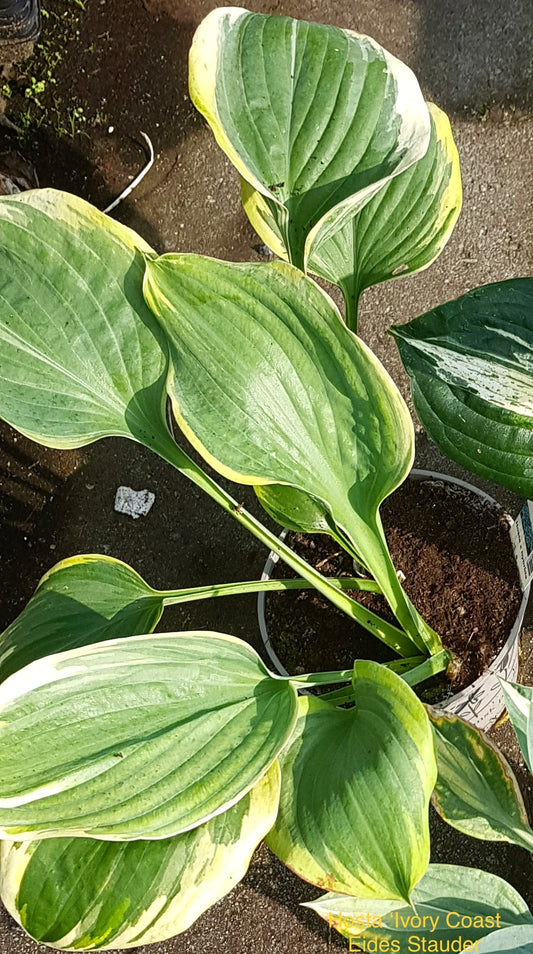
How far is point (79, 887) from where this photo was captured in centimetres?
59

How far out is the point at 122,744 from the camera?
54cm

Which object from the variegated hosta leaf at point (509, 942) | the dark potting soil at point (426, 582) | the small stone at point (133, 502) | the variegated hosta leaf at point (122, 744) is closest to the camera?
the variegated hosta leaf at point (122, 744)

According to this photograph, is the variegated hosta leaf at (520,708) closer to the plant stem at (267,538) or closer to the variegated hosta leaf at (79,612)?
the plant stem at (267,538)

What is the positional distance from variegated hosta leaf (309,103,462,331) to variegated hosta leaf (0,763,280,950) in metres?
0.46

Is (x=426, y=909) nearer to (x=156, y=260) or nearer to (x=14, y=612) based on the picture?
(x=156, y=260)

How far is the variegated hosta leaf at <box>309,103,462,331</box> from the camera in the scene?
686 mm

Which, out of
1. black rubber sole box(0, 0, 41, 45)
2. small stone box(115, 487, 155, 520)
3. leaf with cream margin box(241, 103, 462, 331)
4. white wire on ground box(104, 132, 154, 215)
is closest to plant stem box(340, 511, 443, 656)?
leaf with cream margin box(241, 103, 462, 331)

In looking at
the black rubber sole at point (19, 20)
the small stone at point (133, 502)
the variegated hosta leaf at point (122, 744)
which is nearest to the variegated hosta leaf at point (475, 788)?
the variegated hosta leaf at point (122, 744)

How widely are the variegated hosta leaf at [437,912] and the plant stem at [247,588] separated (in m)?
0.28

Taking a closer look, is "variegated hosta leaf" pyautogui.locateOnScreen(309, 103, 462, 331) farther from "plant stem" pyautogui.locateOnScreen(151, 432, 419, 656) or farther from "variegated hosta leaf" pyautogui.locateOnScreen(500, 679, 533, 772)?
"variegated hosta leaf" pyautogui.locateOnScreen(500, 679, 533, 772)

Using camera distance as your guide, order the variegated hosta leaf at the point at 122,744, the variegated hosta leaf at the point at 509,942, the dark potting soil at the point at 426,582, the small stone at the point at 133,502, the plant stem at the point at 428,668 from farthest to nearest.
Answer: the small stone at the point at 133,502 < the dark potting soil at the point at 426,582 < the plant stem at the point at 428,668 < the variegated hosta leaf at the point at 509,942 < the variegated hosta leaf at the point at 122,744

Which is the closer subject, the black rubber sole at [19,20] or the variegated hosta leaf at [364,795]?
the variegated hosta leaf at [364,795]

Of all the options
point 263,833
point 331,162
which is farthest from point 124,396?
point 263,833

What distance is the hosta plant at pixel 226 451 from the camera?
53 cm
